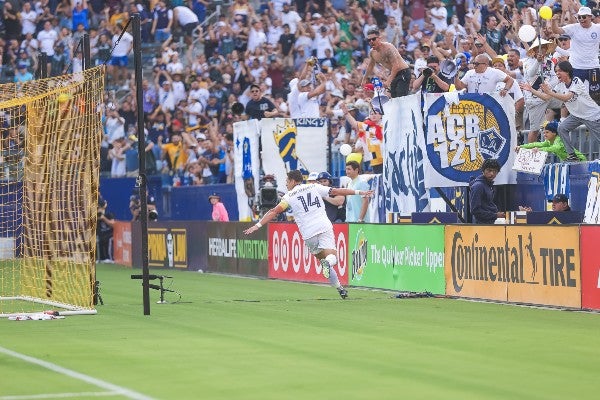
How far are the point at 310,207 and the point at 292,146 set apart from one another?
24.7 feet

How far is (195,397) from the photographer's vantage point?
33.8 ft

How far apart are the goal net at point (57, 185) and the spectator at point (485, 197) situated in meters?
6.26

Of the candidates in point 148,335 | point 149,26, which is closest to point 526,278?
point 148,335

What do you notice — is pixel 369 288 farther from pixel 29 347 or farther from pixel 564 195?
pixel 29 347

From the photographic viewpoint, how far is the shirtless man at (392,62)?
24734 mm

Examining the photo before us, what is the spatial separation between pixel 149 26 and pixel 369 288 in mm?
20089

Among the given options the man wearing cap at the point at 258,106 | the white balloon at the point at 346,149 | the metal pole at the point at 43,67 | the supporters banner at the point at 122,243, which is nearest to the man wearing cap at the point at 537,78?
the white balloon at the point at 346,149

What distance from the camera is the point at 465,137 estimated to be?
77.2 ft

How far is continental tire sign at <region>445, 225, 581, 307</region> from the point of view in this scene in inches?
742

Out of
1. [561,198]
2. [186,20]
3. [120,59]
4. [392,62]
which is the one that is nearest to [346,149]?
[392,62]

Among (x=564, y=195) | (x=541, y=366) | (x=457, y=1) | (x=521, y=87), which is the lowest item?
(x=541, y=366)

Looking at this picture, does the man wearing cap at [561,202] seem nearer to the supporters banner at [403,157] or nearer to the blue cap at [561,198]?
the blue cap at [561,198]

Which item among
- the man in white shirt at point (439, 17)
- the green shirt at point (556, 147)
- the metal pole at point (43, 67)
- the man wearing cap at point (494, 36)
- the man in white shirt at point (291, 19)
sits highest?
the man in white shirt at point (291, 19)

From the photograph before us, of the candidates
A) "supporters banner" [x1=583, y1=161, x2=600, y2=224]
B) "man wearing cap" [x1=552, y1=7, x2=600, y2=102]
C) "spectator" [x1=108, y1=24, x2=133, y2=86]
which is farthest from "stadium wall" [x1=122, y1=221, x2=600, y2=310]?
"spectator" [x1=108, y1=24, x2=133, y2=86]
